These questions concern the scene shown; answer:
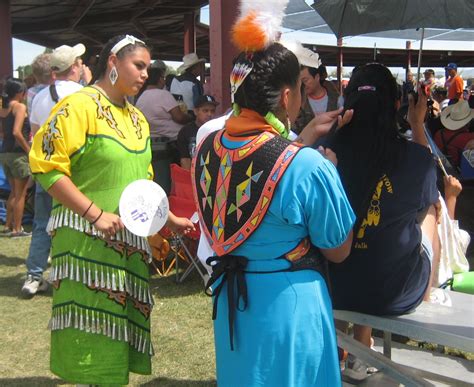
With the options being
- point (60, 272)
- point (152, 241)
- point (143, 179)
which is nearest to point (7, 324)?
point (152, 241)

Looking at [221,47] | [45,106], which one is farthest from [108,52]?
[221,47]

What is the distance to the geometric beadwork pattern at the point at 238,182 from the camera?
1729 millimetres

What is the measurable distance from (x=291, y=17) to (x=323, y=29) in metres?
0.71

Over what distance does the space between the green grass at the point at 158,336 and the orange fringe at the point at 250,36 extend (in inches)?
84.5

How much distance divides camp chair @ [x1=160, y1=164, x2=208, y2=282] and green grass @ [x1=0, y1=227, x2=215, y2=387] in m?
0.19

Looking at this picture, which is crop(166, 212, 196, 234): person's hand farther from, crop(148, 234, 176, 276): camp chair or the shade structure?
the shade structure

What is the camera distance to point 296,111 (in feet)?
6.18

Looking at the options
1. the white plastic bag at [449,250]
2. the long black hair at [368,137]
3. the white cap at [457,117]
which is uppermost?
the white cap at [457,117]

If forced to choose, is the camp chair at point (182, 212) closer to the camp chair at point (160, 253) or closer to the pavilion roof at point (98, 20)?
the camp chair at point (160, 253)

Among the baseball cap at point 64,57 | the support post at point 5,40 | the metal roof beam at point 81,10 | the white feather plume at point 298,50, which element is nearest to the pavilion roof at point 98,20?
the metal roof beam at point 81,10

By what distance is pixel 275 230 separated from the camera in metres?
1.77

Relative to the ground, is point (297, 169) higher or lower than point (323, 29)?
lower

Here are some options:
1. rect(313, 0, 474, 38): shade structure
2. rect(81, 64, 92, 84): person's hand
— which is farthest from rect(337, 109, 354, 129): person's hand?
rect(81, 64, 92, 84): person's hand

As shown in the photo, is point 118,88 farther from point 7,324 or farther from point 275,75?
point 7,324
